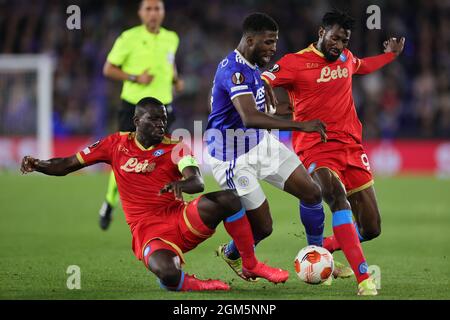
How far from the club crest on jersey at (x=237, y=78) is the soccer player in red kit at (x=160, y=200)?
0.61 metres

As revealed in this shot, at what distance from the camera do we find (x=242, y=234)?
7109mm

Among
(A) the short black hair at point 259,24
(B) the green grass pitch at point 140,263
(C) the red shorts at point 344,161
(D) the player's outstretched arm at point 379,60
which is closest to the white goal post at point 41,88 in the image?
(B) the green grass pitch at point 140,263

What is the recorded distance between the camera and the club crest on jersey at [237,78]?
23.2ft

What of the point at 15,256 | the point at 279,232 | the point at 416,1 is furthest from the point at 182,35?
the point at 15,256

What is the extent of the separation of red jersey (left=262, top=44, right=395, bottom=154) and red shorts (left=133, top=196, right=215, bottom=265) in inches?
54.5

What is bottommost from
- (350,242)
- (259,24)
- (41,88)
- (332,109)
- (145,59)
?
(350,242)

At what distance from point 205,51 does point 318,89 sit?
1567 cm

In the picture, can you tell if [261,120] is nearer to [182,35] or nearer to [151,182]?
[151,182]

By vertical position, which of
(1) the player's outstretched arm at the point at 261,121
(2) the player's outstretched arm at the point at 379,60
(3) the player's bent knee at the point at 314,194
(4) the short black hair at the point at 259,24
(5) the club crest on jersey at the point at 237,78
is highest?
(4) the short black hair at the point at 259,24

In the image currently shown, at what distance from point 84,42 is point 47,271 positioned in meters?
15.8

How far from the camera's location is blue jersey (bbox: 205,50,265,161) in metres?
7.24

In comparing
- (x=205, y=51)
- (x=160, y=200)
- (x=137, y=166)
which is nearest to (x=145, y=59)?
(x=137, y=166)

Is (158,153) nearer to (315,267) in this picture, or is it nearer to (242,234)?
(242,234)

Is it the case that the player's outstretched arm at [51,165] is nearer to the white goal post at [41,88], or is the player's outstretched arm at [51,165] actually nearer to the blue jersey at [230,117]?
the blue jersey at [230,117]
